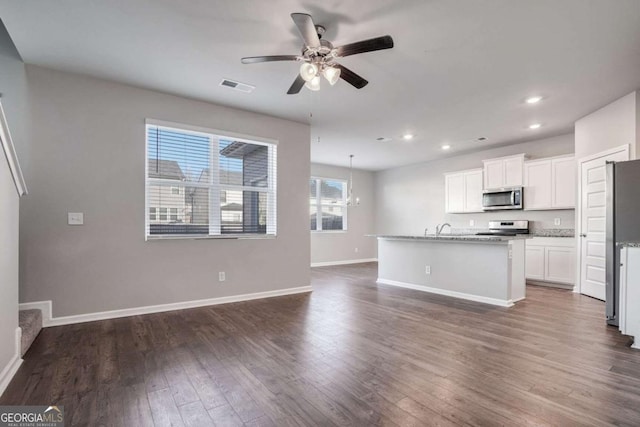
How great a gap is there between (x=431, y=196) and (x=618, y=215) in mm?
4539

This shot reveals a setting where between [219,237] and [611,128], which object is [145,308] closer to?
[219,237]

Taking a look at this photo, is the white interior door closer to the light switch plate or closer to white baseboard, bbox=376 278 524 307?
white baseboard, bbox=376 278 524 307

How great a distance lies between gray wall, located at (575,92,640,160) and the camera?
12.2 feet

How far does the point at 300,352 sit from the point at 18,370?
6.82ft

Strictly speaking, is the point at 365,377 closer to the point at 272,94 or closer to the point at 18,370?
the point at 18,370

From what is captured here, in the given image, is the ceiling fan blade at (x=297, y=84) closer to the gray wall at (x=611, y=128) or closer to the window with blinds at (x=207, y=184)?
the window with blinds at (x=207, y=184)

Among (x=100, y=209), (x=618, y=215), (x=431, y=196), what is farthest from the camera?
(x=431, y=196)

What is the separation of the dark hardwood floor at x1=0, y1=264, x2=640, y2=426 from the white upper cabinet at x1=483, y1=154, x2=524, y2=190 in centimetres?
291

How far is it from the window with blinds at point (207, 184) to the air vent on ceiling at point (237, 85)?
805 millimetres

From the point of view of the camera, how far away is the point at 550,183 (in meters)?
5.42

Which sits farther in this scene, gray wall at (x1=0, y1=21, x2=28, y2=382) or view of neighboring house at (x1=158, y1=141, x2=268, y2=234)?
view of neighboring house at (x1=158, y1=141, x2=268, y2=234)

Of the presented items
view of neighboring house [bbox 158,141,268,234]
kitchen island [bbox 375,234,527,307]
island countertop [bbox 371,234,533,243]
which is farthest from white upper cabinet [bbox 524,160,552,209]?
view of neighboring house [bbox 158,141,268,234]

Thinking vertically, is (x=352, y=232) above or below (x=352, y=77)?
below

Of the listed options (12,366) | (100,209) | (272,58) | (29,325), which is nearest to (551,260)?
(272,58)
